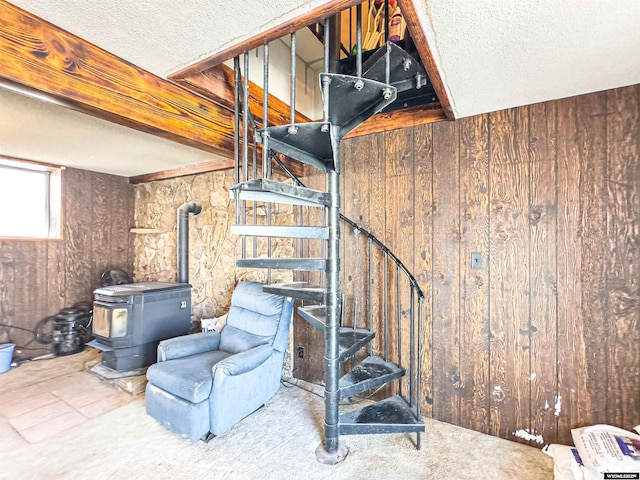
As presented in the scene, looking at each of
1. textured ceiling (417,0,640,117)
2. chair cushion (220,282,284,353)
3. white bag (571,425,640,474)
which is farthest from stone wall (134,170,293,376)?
white bag (571,425,640,474)

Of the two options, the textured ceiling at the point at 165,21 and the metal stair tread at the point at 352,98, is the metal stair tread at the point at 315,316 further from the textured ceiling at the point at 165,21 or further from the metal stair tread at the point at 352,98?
the textured ceiling at the point at 165,21

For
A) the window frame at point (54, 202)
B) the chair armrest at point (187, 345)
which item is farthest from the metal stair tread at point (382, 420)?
the window frame at point (54, 202)

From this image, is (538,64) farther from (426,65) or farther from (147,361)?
(147,361)

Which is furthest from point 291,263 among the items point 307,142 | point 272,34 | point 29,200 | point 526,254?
point 29,200

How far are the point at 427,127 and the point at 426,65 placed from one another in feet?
2.71

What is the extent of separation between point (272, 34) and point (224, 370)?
78.6 inches

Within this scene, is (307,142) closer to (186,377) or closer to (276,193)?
(276,193)

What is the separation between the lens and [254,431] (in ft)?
7.16

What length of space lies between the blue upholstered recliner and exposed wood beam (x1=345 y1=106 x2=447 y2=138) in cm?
164

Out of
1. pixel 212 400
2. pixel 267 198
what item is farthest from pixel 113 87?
pixel 212 400

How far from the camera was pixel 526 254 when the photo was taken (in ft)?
6.77

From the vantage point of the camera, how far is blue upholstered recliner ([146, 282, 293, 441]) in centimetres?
201

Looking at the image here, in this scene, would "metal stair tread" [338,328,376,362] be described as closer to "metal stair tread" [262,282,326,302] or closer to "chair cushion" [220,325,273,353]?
"metal stair tread" [262,282,326,302]

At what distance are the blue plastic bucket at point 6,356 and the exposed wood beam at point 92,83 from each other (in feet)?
10.2
